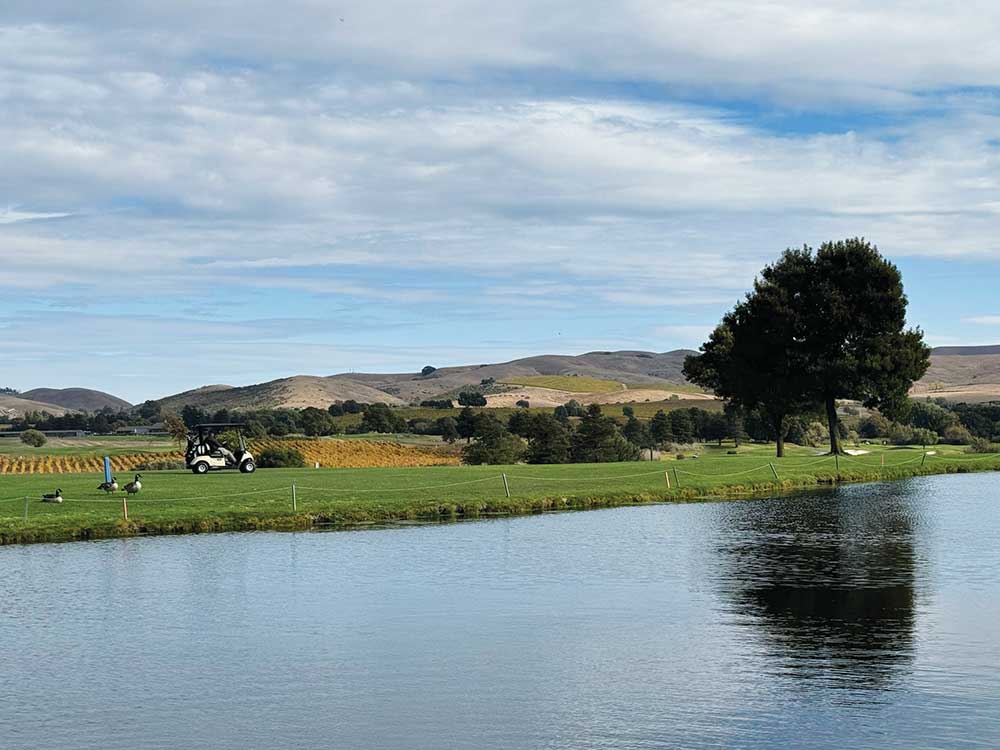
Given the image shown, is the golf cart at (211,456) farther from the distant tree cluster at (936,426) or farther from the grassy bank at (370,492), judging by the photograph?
the distant tree cluster at (936,426)

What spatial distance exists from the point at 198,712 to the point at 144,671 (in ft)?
10.2

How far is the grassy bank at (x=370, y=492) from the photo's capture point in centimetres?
4366

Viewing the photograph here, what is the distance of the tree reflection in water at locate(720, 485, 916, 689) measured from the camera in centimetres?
2111

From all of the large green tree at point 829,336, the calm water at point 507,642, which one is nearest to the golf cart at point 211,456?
the calm water at point 507,642

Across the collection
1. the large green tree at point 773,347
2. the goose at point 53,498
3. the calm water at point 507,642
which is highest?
the large green tree at point 773,347

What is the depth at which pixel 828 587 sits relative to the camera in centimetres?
2894

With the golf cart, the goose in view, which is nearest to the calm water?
the goose

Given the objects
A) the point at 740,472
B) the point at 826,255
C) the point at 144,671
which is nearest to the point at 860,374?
the point at 826,255

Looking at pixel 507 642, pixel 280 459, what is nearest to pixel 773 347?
pixel 280 459

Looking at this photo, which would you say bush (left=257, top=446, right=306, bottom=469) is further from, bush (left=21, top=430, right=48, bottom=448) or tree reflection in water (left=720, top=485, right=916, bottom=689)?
bush (left=21, top=430, right=48, bottom=448)

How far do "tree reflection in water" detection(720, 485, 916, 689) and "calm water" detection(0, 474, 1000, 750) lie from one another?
0.32 ft

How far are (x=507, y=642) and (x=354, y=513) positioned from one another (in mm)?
24350

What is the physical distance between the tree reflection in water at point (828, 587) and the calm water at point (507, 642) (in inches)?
3.8

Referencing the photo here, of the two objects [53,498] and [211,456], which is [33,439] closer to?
[211,456]
